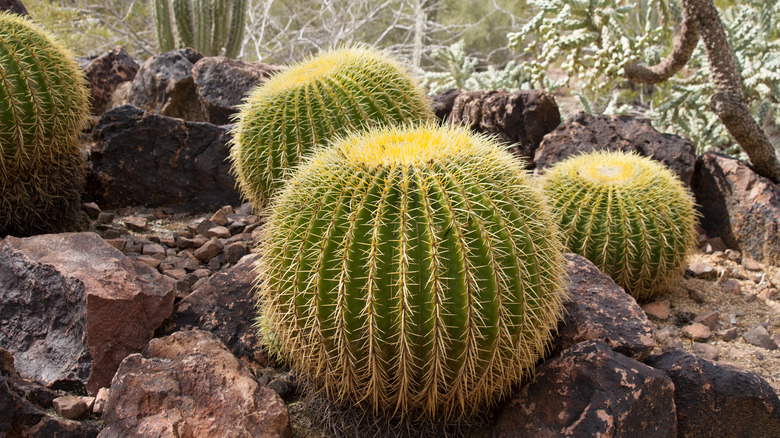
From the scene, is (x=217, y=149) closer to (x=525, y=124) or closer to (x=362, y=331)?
(x=525, y=124)

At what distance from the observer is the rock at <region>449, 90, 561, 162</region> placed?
498cm

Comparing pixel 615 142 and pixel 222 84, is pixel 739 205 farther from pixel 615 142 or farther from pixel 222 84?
pixel 222 84

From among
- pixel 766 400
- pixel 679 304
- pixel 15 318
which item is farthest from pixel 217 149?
pixel 766 400

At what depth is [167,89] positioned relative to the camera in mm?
5652

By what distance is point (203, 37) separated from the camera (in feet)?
26.9

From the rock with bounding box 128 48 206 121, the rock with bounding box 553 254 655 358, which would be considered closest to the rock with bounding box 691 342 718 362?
the rock with bounding box 553 254 655 358

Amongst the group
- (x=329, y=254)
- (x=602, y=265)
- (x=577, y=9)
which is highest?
(x=577, y=9)

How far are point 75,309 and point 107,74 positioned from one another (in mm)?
4502

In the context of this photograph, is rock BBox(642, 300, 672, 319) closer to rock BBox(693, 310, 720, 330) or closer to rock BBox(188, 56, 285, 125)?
rock BBox(693, 310, 720, 330)

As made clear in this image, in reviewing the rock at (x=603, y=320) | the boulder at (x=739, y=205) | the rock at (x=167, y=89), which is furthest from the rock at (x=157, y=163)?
the boulder at (x=739, y=205)

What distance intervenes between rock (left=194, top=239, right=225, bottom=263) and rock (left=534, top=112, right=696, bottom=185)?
256 cm

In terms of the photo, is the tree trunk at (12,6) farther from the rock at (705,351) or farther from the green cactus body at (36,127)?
the rock at (705,351)

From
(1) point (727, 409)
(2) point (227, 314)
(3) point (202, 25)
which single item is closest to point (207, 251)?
(2) point (227, 314)

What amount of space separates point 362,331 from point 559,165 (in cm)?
232
